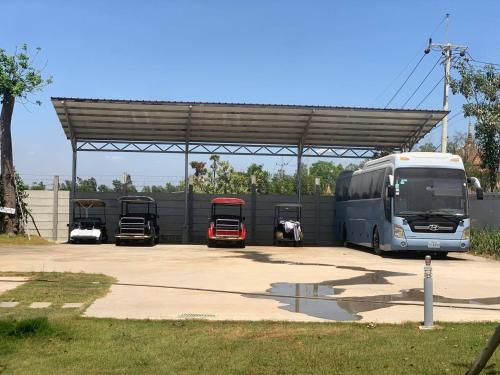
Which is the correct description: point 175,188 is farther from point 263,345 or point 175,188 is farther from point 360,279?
point 263,345

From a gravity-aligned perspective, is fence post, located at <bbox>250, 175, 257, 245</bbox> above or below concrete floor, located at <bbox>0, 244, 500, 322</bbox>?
above

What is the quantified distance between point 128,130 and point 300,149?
8847mm

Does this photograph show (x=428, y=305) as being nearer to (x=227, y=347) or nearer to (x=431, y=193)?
(x=227, y=347)

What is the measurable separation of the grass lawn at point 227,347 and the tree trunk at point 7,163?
19251mm

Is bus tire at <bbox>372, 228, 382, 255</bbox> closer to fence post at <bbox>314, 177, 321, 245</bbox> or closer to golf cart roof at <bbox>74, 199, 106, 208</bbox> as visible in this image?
fence post at <bbox>314, 177, 321, 245</bbox>

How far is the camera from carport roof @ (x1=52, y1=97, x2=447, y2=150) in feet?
86.1

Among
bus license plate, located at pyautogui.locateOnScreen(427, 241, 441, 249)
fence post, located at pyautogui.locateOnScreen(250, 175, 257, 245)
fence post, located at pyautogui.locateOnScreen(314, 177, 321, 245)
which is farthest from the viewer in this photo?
fence post, located at pyautogui.locateOnScreen(314, 177, 321, 245)

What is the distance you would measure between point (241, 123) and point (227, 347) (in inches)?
876

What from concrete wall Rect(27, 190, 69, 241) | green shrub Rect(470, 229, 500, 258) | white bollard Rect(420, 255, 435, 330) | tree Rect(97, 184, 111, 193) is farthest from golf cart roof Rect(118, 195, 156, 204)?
white bollard Rect(420, 255, 435, 330)

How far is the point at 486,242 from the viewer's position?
2264 cm

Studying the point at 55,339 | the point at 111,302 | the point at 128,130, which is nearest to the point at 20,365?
the point at 55,339

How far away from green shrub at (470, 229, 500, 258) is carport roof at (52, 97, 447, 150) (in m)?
6.17

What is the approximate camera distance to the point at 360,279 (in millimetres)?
14273

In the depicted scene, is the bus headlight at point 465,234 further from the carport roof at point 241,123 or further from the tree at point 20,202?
the tree at point 20,202
